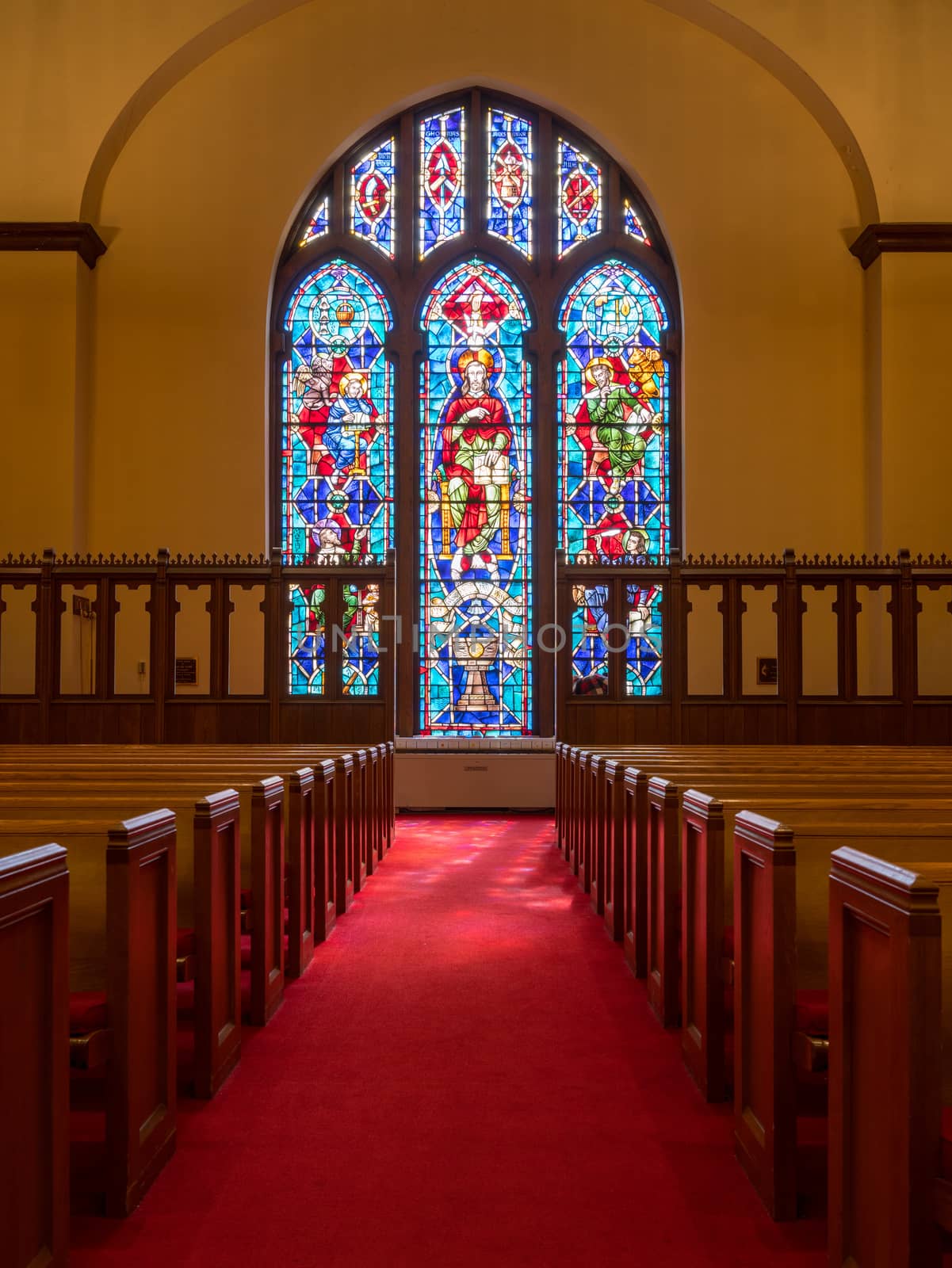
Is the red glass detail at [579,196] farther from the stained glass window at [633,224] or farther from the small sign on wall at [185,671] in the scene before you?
the small sign on wall at [185,671]

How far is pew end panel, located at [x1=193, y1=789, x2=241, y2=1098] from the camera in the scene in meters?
2.91

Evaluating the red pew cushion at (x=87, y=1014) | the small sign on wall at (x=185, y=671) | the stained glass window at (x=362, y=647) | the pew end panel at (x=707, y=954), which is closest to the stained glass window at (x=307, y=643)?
the stained glass window at (x=362, y=647)

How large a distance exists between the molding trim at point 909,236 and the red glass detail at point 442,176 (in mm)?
4215

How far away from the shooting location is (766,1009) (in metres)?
2.40

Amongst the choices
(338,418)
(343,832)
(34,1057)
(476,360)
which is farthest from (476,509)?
(34,1057)

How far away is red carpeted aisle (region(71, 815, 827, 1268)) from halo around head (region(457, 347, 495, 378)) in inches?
332

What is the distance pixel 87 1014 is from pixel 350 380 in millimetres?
10052

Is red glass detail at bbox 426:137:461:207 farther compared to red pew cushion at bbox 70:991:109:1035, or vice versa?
red glass detail at bbox 426:137:461:207

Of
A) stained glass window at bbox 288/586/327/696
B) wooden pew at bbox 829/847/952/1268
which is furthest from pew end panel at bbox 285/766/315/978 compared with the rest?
stained glass window at bbox 288/586/327/696

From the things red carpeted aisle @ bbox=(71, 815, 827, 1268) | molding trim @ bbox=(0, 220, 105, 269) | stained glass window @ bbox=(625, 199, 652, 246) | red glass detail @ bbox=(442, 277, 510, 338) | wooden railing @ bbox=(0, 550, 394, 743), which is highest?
stained glass window @ bbox=(625, 199, 652, 246)

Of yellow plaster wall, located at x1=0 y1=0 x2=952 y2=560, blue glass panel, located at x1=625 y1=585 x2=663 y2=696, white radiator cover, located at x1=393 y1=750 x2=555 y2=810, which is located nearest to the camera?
white radiator cover, located at x1=393 y1=750 x2=555 y2=810

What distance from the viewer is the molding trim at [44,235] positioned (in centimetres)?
1063

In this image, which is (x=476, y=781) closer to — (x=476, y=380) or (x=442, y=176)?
(x=476, y=380)

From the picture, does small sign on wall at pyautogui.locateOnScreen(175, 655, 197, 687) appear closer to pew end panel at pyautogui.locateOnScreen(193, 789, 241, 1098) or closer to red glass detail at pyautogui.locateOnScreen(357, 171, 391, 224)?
red glass detail at pyautogui.locateOnScreen(357, 171, 391, 224)
